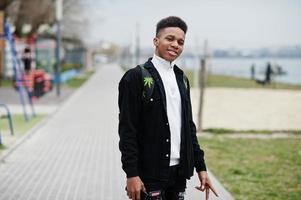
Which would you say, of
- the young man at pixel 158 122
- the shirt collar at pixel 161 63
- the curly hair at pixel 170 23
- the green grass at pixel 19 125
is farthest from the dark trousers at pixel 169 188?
the green grass at pixel 19 125

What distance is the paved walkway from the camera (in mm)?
6395

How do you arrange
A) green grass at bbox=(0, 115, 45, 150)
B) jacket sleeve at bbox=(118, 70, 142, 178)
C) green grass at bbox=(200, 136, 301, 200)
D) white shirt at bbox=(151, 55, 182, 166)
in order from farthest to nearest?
green grass at bbox=(0, 115, 45, 150) < green grass at bbox=(200, 136, 301, 200) < white shirt at bbox=(151, 55, 182, 166) < jacket sleeve at bbox=(118, 70, 142, 178)

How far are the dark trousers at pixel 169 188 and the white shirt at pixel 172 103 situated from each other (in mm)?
99

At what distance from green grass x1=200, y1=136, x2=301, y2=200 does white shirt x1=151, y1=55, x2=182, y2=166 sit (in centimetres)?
324

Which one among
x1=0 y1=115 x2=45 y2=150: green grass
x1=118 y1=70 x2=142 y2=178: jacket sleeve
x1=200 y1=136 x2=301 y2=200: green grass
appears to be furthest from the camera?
x1=0 y1=115 x2=45 y2=150: green grass

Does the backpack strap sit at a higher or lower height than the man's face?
lower

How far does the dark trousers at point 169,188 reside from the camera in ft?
10.9

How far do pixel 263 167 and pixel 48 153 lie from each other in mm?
3622

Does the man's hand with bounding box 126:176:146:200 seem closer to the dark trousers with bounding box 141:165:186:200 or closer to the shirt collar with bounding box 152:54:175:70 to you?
the dark trousers with bounding box 141:165:186:200

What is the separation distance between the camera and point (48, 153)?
902cm

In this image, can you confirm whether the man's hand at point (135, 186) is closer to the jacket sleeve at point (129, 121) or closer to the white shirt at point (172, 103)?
the jacket sleeve at point (129, 121)

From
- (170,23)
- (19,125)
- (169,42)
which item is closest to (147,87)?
(169,42)

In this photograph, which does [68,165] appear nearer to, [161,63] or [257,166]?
[257,166]

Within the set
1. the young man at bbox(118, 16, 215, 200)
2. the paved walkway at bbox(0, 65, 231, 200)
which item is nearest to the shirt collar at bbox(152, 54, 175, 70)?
the young man at bbox(118, 16, 215, 200)
